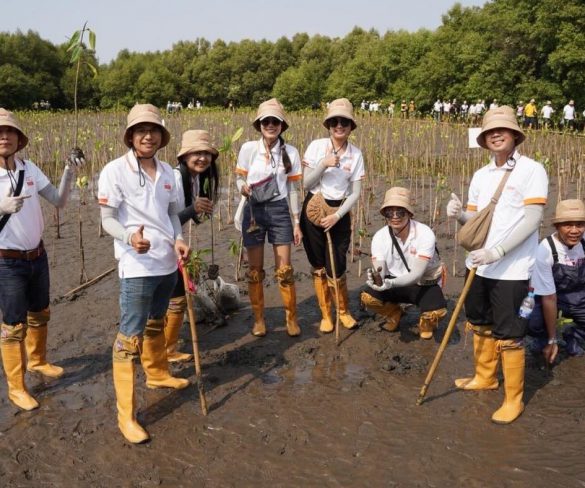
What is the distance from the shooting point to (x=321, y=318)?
5.96 m

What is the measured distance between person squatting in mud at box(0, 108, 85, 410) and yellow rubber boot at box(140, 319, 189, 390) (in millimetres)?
839

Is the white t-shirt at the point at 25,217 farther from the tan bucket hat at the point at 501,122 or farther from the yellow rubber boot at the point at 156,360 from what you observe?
the tan bucket hat at the point at 501,122

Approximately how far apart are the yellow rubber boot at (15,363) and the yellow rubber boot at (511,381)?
338 cm

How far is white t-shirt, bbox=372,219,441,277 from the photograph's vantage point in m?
4.93

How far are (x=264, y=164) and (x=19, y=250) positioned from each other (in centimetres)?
212

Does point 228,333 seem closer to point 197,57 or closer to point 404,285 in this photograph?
point 404,285

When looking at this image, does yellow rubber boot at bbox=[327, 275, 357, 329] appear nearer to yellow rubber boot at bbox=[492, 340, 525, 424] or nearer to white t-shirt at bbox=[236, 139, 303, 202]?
white t-shirt at bbox=[236, 139, 303, 202]

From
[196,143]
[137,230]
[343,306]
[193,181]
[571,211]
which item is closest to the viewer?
[137,230]

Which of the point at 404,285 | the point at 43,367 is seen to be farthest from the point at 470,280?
the point at 43,367

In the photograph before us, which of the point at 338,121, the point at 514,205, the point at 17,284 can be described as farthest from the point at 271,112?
the point at 17,284

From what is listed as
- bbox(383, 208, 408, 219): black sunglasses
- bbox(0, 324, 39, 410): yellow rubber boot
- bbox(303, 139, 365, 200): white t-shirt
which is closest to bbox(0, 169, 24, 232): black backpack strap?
bbox(0, 324, 39, 410): yellow rubber boot

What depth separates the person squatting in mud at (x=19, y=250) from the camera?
3924 mm

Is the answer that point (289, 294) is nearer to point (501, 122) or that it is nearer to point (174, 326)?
point (174, 326)

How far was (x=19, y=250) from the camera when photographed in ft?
13.0
